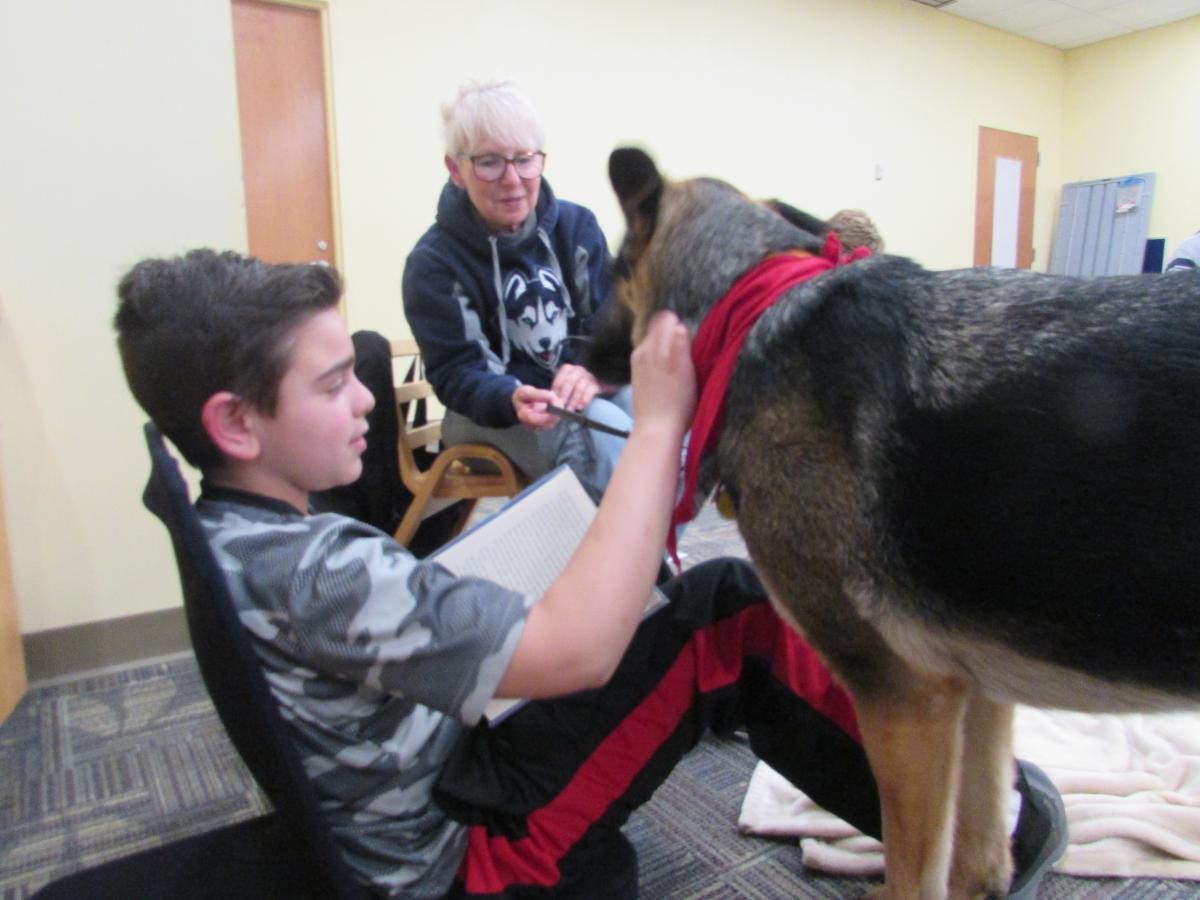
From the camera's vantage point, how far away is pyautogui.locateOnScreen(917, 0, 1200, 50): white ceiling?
7.22 m

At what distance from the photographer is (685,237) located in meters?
1.38

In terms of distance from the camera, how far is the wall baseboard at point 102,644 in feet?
7.95

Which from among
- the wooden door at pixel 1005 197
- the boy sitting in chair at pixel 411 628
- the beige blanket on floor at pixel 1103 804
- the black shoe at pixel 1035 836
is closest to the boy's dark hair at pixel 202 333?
the boy sitting in chair at pixel 411 628

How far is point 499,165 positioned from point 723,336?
1101 millimetres

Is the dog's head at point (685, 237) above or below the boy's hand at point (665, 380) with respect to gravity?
above

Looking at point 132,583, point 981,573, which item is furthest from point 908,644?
point 132,583

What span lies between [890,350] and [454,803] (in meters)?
0.83

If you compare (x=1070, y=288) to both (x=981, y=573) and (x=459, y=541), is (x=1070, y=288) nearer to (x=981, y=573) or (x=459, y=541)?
(x=981, y=573)

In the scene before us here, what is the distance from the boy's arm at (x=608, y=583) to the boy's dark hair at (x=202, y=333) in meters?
0.42

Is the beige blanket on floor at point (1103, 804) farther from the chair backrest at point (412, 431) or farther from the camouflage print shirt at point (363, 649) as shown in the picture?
the chair backrest at point (412, 431)

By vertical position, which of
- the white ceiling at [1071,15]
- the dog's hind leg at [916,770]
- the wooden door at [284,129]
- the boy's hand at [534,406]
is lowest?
the dog's hind leg at [916,770]

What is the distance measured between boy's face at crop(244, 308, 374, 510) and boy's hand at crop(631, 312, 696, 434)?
39 centimetres

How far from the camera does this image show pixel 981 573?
1.04 metres

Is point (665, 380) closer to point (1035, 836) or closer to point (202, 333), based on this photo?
point (202, 333)
